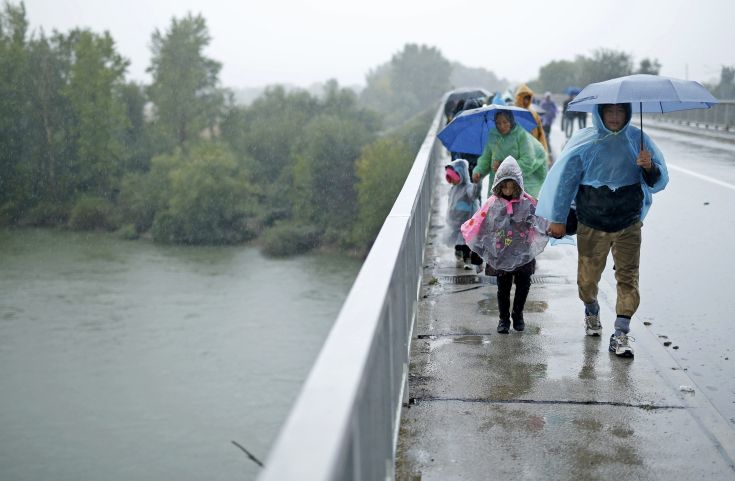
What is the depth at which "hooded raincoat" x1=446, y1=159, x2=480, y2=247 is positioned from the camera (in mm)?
8906

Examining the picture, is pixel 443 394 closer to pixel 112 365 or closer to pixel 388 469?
pixel 388 469

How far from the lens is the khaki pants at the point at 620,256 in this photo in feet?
19.9

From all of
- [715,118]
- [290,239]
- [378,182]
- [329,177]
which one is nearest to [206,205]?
[290,239]

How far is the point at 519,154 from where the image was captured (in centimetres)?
823

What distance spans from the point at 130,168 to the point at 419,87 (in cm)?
9305

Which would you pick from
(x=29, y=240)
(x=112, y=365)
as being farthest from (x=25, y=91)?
(x=112, y=365)

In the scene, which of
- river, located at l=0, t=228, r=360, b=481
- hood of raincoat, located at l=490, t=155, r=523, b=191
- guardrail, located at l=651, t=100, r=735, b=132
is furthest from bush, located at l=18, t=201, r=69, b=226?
hood of raincoat, located at l=490, t=155, r=523, b=191

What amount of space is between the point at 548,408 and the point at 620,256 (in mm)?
1505

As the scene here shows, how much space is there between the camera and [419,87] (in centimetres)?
18012

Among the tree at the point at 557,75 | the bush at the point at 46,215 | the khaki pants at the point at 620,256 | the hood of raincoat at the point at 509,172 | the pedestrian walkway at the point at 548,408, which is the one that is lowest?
the bush at the point at 46,215

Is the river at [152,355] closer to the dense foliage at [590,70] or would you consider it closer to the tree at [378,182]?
the tree at [378,182]

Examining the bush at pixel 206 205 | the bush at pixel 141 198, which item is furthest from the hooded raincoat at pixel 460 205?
the bush at pixel 141 198

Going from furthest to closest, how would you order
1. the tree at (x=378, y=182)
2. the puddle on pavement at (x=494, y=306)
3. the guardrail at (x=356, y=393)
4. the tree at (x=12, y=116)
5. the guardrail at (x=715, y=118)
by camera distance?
the tree at (x=12, y=116)
the tree at (x=378, y=182)
the guardrail at (x=715, y=118)
the puddle on pavement at (x=494, y=306)
the guardrail at (x=356, y=393)

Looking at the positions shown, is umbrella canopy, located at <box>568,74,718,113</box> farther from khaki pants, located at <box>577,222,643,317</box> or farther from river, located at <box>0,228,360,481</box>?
river, located at <box>0,228,360,481</box>
